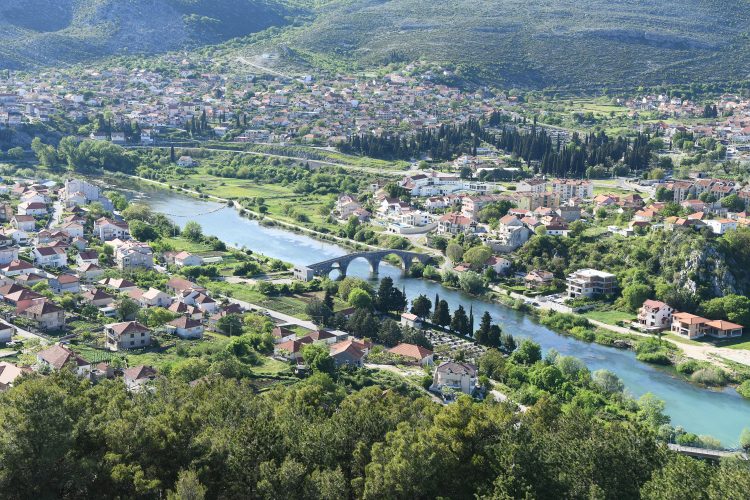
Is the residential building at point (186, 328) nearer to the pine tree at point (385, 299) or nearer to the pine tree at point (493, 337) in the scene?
the pine tree at point (385, 299)

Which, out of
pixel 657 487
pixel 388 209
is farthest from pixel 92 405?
pixel 388 209

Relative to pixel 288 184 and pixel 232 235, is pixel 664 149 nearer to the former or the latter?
pixel 288 184

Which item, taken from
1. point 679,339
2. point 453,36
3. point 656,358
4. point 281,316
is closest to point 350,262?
point 281,316

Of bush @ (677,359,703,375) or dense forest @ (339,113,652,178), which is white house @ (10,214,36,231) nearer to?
dense forest @ (339,113,652,178)

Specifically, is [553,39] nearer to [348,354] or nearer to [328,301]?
[328,301]

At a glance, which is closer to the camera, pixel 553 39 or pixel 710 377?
pixel 710 377
